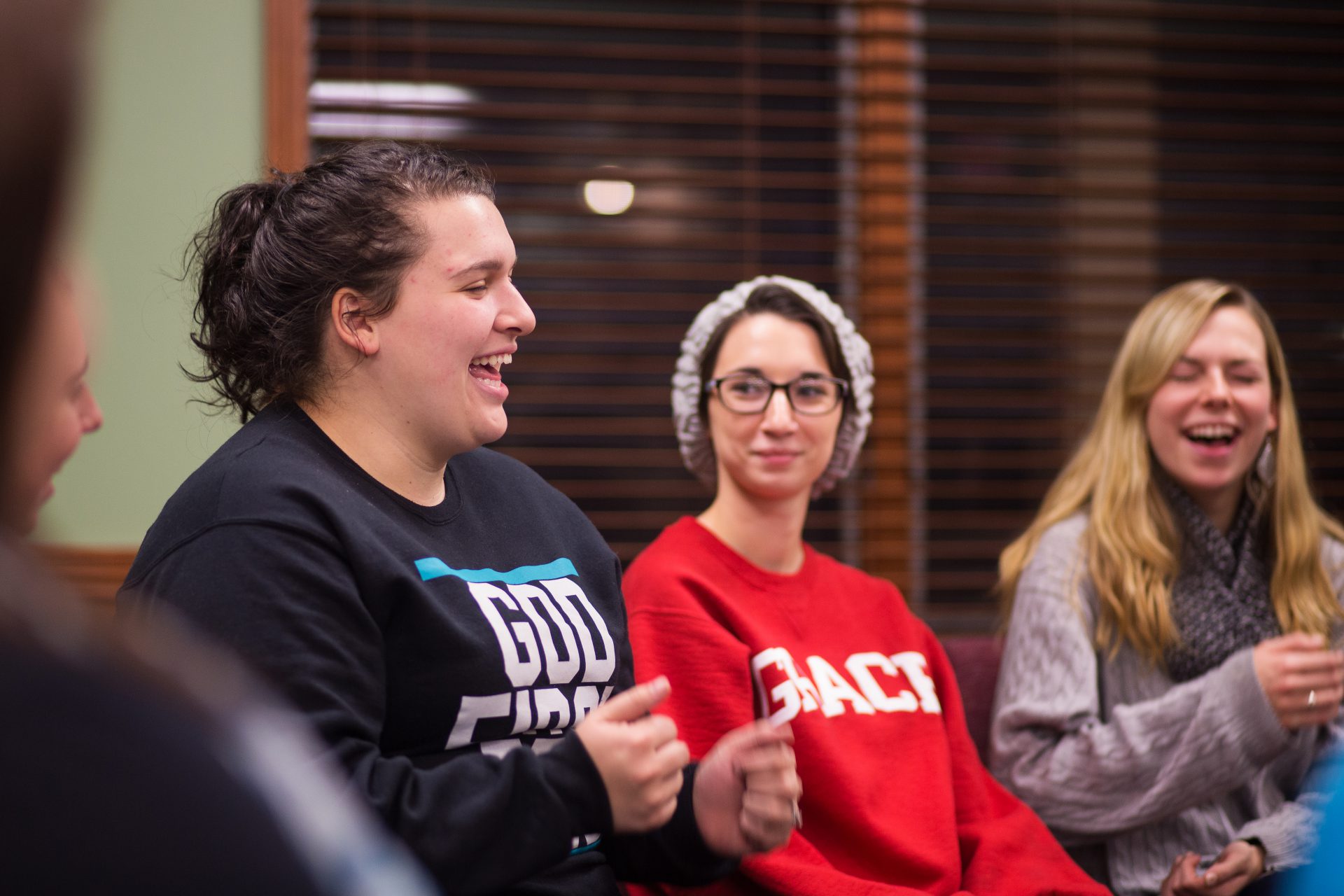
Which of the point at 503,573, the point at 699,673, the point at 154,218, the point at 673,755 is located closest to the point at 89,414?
the point at 503,573

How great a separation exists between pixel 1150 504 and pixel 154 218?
214cm

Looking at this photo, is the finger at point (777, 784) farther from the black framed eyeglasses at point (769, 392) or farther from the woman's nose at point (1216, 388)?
the woman's nose at point (1216, 388)

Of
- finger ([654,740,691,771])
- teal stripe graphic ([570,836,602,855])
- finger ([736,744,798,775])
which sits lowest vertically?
teal stripe graphic ([570,836,602,855])

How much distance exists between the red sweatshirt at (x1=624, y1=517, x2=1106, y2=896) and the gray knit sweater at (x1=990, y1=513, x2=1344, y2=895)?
0.12m

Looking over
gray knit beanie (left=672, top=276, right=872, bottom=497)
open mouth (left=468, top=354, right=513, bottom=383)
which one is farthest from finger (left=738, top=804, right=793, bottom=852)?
gray knit beanie (left=672, top=276, right=872, bottom=497)

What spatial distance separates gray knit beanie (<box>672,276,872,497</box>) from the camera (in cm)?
215

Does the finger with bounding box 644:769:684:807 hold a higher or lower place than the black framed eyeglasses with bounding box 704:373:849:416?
lower

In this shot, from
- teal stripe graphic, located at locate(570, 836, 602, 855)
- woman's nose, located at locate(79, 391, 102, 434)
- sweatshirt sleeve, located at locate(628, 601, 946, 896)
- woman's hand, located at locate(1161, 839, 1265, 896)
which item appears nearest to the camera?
woman's nose, located at locate(79, 391, 102, 434)

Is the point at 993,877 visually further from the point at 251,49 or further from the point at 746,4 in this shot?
the point at 251,49

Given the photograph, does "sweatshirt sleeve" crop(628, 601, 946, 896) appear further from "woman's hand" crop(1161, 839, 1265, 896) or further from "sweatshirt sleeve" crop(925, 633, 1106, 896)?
"woman's hand" crop(1161, 839, 1265, 896)

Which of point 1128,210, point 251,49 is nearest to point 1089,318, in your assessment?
point 1128,210

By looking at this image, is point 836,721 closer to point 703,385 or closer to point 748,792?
point 748,792

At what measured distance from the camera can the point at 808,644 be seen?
6.35 feet

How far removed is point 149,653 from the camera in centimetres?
63
